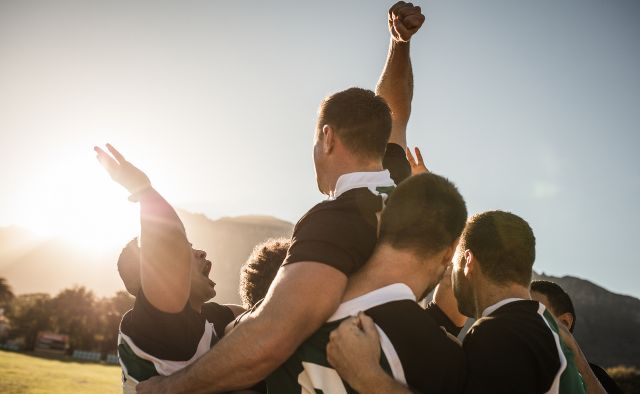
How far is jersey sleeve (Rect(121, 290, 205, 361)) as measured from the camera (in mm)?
2994

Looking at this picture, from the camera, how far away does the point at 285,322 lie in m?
2.46

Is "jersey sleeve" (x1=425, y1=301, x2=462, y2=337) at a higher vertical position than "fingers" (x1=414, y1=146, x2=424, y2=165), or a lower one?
lower

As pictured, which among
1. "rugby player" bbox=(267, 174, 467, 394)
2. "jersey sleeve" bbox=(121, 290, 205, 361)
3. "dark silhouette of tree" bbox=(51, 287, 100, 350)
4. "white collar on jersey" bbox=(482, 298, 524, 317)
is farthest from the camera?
"dark silhouette of tree" bbox=(51, 287, 100, 350)

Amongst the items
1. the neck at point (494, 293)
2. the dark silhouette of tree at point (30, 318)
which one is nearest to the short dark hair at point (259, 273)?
the neck at point (494, 293)

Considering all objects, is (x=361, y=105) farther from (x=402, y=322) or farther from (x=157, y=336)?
(x=157, y=336)

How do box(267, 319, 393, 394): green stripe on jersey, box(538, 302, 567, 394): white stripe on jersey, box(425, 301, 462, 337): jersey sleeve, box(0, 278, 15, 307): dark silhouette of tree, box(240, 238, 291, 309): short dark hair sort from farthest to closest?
box(0, 278, 15, 307): dark silhouette of tree, box(425, 301, 462, 337): jersey sleeve, box(240, 238, 291, 309): short dark hair, box(538, 302, 567, 394): white stripe on jersey, box(267, 319, 393, 394): green stripe on jersey

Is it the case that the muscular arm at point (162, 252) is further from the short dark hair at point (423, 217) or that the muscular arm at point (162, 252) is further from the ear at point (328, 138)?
the short dark hair at point (423, 217)

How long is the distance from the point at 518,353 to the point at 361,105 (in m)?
1.86

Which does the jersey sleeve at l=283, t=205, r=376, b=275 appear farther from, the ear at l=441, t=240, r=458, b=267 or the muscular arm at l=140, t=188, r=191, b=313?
the muscular arm at l=140, t=188, r=191, b=313

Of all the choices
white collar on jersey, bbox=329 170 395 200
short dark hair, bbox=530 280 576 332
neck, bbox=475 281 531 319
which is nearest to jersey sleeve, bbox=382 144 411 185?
white collar on jersey, bbox=329 170 395 200

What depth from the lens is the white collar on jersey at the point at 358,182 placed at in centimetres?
303

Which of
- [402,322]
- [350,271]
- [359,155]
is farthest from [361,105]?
[402,322]

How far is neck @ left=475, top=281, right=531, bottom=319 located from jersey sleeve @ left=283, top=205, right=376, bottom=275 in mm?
1214

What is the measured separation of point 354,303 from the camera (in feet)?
8.79
